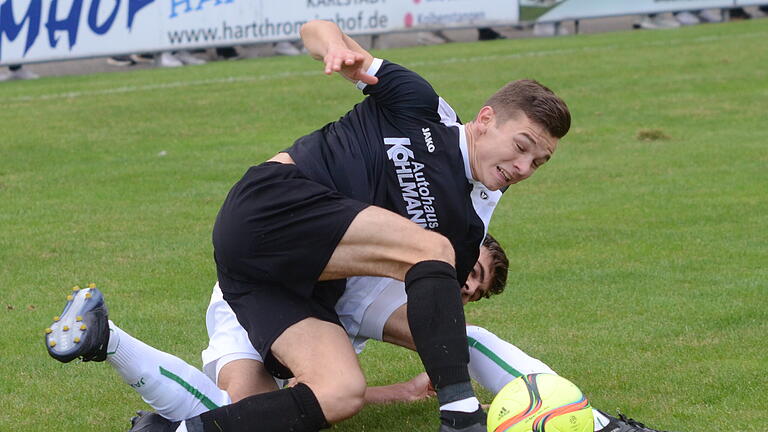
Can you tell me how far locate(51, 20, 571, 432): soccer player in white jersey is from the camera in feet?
14.6

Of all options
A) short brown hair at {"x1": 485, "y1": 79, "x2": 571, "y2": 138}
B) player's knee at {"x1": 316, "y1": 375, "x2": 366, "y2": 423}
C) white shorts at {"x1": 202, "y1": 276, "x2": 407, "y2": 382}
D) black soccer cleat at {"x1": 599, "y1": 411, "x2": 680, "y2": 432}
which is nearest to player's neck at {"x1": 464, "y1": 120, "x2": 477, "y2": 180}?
short brown hair at {"x1": 485, "y1": 79, "x2": 571, "y2": 138}

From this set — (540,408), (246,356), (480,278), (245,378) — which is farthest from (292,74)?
(540,408)

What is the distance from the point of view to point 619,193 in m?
10.2

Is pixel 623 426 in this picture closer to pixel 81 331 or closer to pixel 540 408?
pixel 540 408

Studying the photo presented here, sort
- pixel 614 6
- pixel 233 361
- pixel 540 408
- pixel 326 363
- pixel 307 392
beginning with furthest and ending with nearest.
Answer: pixel 614 6
pixel 233 361
pixel 326 363
pixel 307 392
pixel 540 408

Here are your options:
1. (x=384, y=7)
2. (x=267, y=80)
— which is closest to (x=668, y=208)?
(x=267, y=80)

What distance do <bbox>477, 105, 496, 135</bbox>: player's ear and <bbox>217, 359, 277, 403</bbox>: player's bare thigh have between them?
4.42ft

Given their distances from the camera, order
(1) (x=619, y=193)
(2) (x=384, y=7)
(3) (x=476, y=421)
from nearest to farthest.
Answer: (3) (x=476, y=421) → (1) (x=619, y=193) → (2) (x=384, y=7)

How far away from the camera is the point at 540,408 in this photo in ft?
14.2

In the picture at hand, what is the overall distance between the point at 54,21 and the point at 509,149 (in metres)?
14.7

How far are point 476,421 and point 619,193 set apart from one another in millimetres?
6337

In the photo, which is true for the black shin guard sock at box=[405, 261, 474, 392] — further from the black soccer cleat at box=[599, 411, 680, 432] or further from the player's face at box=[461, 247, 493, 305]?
the player's face at box=[461, 247, 493, 305]

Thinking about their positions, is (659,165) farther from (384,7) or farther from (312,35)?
(384,7)

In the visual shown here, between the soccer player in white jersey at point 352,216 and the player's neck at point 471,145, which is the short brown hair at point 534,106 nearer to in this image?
the soccer player in white jersey at point 352,216
